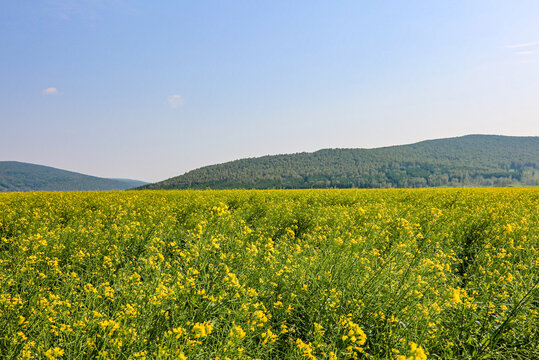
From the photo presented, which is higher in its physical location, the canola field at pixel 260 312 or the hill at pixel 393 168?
the hill at pixel 393 168

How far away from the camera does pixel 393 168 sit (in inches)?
5856

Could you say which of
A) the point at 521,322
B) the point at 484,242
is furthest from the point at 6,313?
the point at 484,242

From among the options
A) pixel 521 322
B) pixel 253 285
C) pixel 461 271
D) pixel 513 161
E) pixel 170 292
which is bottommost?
pixel 461 271

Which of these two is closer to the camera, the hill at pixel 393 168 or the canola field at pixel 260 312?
the canola field at pixel 260 312

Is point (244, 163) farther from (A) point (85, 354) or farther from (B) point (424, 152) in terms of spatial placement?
(A) point (85, 354)

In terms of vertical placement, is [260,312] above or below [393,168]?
below

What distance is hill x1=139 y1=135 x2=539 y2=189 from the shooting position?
127750mm

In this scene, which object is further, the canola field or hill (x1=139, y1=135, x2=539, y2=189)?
hill (x1=139, y1=135, x2=539, y2=189)

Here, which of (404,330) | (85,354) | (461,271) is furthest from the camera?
(461,271)

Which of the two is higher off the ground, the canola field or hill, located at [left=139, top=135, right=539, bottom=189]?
hill, located at [left=139, top=135, right=539, bottom=189]

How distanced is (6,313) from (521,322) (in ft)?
18.2

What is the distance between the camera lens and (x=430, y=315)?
120 inches

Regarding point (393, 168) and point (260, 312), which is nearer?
point (260, 312)

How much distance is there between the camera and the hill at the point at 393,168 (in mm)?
127750
